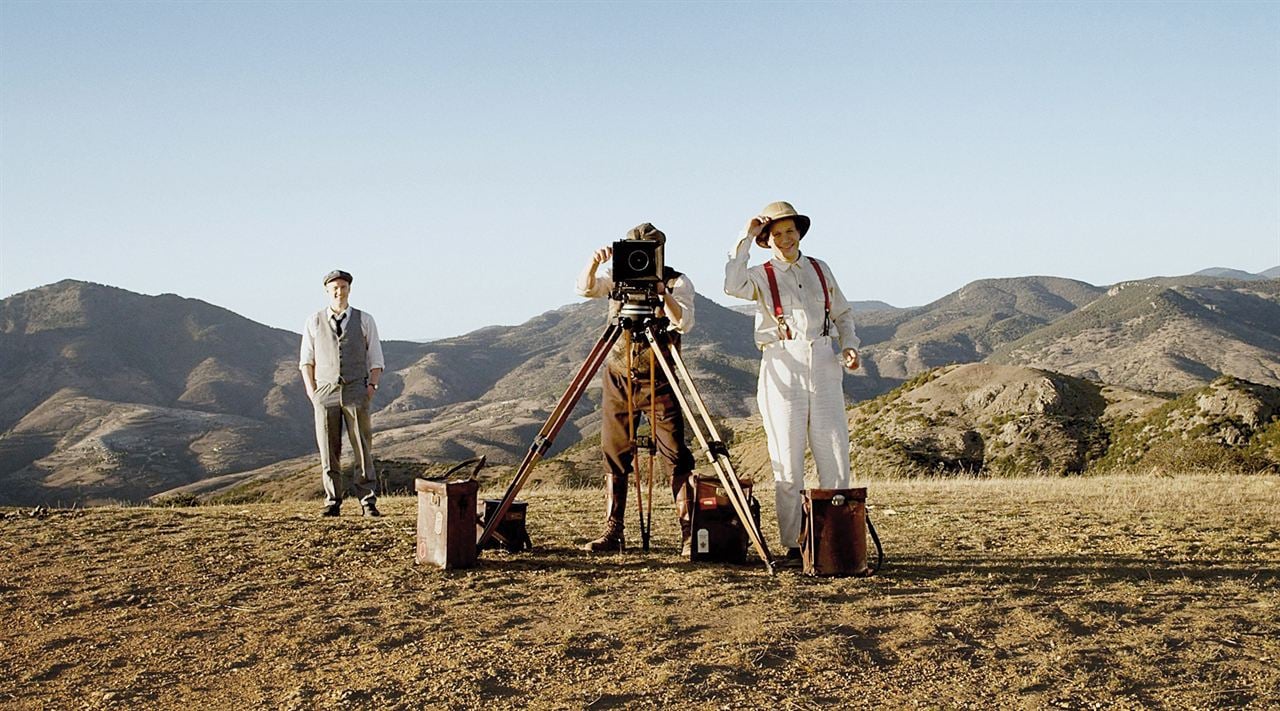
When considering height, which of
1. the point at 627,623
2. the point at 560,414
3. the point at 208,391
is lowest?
the point at 627,623

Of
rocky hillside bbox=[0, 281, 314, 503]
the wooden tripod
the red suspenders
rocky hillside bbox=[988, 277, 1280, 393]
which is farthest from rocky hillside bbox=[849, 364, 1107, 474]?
rocky hillside bbox=[0, 281, 314, 503]

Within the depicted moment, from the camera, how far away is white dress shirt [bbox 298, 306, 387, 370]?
8.27 meters

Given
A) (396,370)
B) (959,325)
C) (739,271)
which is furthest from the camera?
(959,325)

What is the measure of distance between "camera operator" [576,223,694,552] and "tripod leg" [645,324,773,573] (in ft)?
0.46

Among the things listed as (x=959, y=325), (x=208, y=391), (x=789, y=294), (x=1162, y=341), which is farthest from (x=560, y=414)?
(x=959, y=325)

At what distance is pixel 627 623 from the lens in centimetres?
461

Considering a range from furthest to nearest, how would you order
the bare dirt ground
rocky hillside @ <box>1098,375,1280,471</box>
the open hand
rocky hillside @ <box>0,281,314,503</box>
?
rocky hillside @ <box>0,281,314,503</box>
rocky hillside @ <box>1098,375,1280,471</box>
the open hand
the bare dirt ground

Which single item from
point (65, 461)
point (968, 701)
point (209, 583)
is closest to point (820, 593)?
point (968, 701)

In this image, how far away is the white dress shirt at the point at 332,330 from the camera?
8266mm

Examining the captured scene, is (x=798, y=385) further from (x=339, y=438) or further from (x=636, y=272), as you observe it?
(x=339, y=438)

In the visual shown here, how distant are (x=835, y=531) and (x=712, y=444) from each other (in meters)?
0.82

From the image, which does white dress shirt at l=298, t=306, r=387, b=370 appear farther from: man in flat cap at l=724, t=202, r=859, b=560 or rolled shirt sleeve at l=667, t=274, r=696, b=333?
man in flat cap at l=724, t=202, r=859, b=560

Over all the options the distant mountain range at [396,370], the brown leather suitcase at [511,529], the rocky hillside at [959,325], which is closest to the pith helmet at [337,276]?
the brown leather suitcase at [511,529]

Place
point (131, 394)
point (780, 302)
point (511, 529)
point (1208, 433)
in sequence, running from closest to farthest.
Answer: point (780, 302) → point (511, 529) → point (1208, 433) → point (131, 394)
